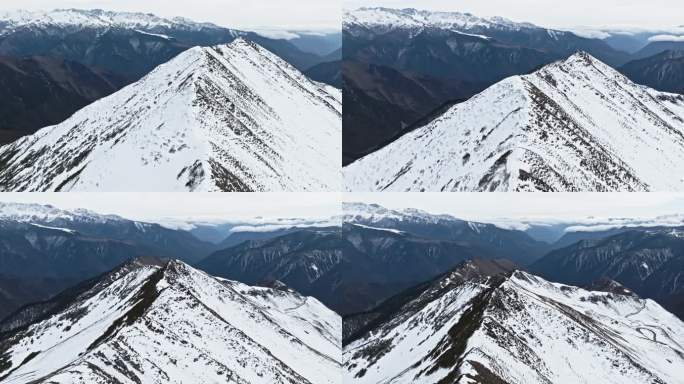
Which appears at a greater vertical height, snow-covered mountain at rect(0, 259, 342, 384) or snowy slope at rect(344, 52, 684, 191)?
snowy slope at rect(344, 52, 684, 191)

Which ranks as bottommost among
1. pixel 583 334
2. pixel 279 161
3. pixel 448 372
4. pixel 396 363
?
pixel 396 363

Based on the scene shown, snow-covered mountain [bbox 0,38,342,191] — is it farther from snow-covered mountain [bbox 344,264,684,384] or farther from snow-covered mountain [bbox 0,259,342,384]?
snow-covered mountain [bbox 344,264,684,384]

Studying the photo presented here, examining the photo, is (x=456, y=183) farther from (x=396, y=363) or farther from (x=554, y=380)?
(x=396, y=363)

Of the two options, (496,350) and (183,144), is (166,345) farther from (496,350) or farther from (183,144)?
(496,350)

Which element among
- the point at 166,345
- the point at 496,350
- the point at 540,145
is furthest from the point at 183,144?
the point at 496,350

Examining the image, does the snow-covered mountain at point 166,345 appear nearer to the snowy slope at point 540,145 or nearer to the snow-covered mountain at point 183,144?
the snow-covered mountain at point 183,144

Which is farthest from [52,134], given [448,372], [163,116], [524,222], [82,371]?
[524,222]

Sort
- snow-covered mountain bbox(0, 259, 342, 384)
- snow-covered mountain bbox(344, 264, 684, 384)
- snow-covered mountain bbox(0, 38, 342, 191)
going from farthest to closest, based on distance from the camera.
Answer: snow-covered mountain bbox(0, 38, 342, 191) → snow-covered mountain bbox(0, 259, 342, 384) → snow-covered mountain bbox(344, 264, 684, 384)

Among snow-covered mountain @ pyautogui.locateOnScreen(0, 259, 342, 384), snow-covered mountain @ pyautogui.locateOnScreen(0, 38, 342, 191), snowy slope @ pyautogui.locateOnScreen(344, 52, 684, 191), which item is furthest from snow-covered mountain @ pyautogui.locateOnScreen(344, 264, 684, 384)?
snow-covered mountain @ pyautogui.locateOnScreen(0, 38, 342, 191)
